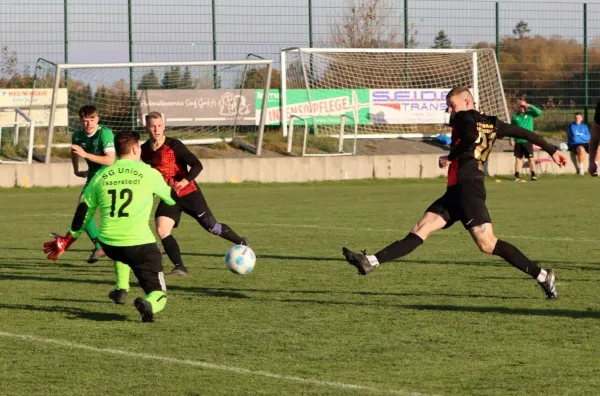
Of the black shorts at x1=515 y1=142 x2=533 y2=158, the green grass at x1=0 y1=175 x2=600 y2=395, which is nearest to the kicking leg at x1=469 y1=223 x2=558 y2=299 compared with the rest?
the green grass at x1=0 y1=175 x2=600 y2=395

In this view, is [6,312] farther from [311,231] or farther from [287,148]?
[287,148]

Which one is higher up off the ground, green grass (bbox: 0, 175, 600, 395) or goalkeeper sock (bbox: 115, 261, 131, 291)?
goalkeeper sock (bbox: 115, 261, 131, 291)

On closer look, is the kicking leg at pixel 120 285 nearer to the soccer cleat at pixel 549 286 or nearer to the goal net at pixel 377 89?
the soccer cleat at pixel 549 286

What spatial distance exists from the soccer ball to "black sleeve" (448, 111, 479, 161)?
241 centimetres

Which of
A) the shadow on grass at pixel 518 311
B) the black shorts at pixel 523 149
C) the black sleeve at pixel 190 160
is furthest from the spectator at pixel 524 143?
the shadow on grass at pixel 518 311

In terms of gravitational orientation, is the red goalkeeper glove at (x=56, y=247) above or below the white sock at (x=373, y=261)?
above

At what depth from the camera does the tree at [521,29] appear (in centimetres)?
3173

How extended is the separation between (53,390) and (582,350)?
3276 mm

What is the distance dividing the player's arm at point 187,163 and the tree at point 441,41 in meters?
20.8

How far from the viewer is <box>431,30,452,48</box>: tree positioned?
31.1m

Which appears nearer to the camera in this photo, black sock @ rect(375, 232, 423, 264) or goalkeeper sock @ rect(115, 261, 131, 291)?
goalkeeper sock @ rect(115, 261, 131, 291)

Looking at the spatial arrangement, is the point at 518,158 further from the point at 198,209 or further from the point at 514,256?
the point at 514,256

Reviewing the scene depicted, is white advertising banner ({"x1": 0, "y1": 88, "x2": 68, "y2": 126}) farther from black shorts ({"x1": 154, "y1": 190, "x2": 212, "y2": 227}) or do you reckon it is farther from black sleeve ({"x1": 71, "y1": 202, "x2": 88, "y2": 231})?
black sleeve ({"x1": 71, "y1": 202, "x2": 88, "y2": 231})

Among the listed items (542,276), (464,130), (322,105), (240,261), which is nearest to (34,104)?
(322,105)
